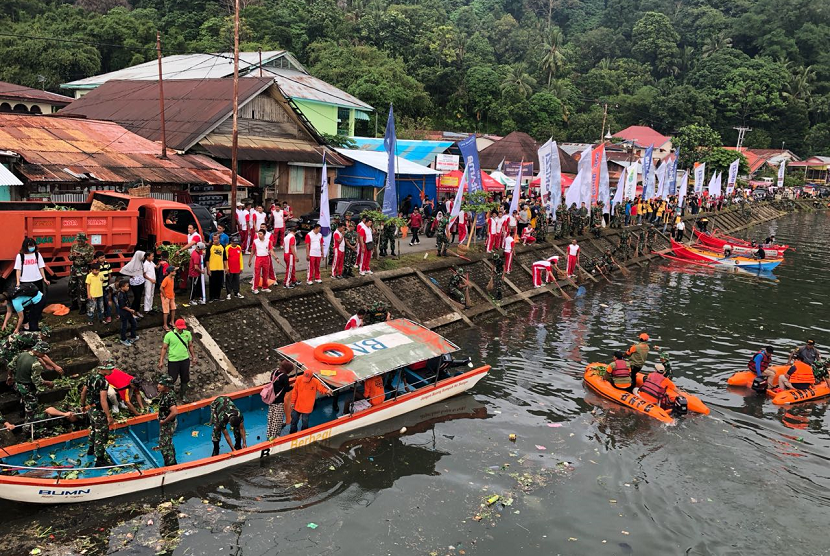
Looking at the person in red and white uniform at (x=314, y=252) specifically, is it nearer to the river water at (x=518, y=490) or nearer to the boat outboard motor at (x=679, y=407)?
the river water at (x=518, y=490)

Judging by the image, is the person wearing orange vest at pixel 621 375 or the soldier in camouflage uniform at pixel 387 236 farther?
the soldier in camouflage uniform at pixel 387 236

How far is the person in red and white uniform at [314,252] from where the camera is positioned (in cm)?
2094

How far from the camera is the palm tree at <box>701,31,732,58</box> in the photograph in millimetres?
110188

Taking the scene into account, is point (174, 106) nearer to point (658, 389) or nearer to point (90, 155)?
point (90, 155)

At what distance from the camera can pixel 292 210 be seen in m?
33.5

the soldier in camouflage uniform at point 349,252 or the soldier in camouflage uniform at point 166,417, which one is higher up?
the soldier in camouflage uniform at point 349,252

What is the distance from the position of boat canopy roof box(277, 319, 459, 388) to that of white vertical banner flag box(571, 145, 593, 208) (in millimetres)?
22139

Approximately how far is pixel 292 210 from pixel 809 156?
102665mm

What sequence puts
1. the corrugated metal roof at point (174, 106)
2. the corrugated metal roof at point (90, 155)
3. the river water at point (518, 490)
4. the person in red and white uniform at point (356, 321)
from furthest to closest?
the corrugated metal roof at point (174, 106) < the corrugated metal roof at point (90, 155) < the person in red and white uniform at point (356, 321) < the river water at point (518, 490)

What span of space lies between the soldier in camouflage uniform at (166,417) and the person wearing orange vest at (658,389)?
12550mm

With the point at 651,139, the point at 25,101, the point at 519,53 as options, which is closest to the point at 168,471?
the point at 25,101

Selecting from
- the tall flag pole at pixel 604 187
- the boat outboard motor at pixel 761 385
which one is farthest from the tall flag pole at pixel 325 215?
the tall flag pole at pixel 604 187

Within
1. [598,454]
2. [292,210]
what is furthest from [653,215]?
[598,454]

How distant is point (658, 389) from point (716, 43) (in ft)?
380
